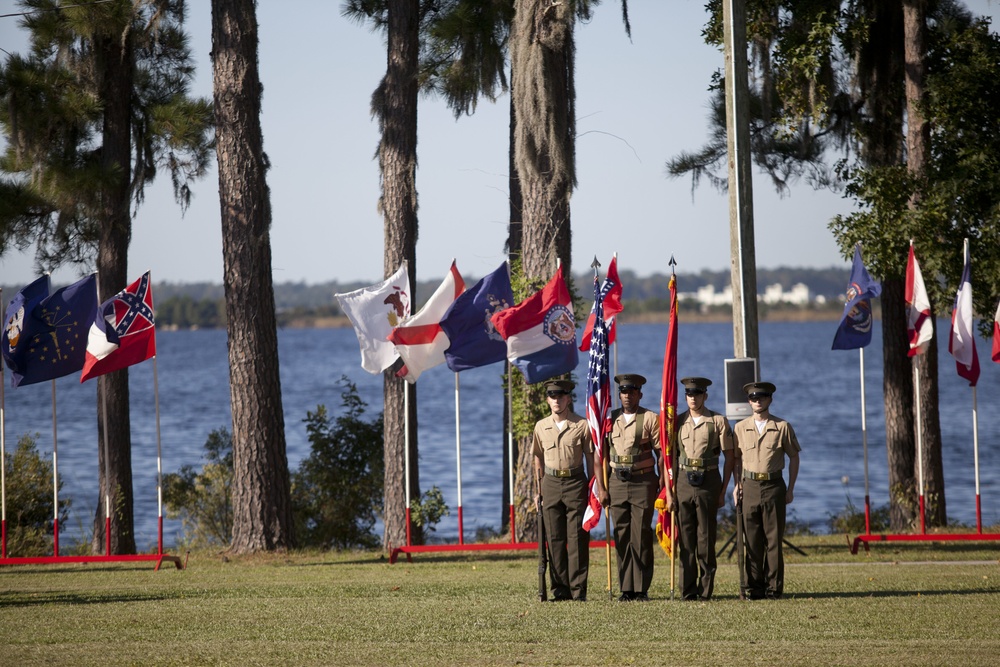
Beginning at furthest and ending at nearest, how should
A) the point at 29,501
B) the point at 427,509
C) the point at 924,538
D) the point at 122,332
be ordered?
the point at 29,501
the point at 427,509
the point at 122,332
the point at 924,538

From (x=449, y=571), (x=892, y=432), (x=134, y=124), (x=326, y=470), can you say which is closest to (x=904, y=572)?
(x=449, y=571)

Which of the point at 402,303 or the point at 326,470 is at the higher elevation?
the point at 402,303

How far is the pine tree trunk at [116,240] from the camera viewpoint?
17.3 metres

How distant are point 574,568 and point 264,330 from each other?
20.6ft

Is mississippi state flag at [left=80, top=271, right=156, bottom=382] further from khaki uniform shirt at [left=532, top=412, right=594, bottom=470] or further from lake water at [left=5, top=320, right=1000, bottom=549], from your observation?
lake water at [left=5, top=320, right=1000, bottom=549]

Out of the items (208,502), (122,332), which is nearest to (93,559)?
(122,332)

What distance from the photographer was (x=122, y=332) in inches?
546

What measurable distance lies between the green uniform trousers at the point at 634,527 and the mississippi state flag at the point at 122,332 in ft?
19.9

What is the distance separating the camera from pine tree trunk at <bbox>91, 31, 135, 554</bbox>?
17312 millimetres

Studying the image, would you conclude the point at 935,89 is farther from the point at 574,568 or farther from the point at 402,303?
the point at 574,568

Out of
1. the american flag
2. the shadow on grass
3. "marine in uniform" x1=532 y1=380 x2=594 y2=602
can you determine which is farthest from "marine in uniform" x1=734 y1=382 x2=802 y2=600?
the shadow on grass

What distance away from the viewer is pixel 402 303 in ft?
46.9

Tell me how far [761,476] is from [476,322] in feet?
14.8

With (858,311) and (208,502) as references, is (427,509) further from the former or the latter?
(858,311)
